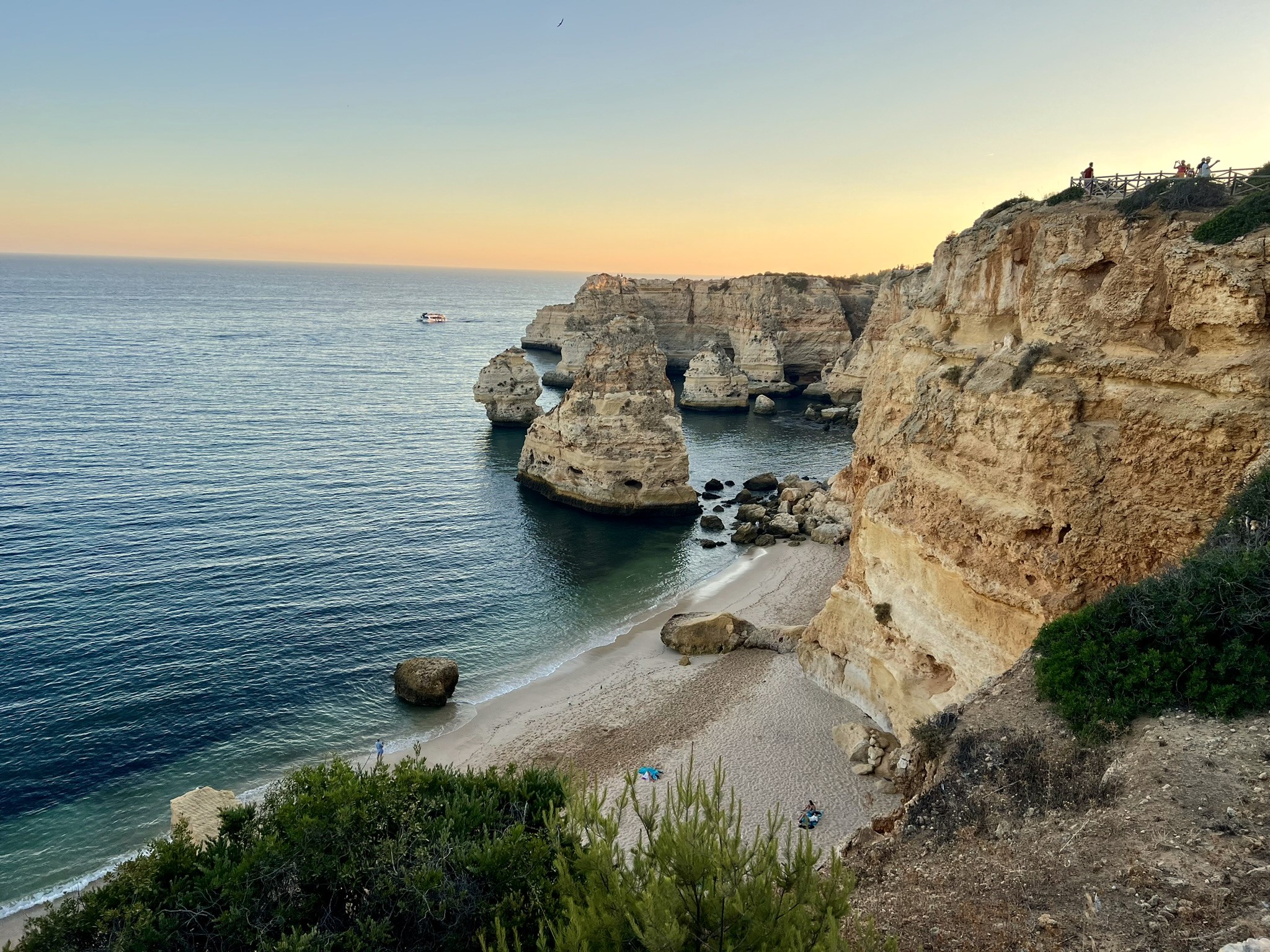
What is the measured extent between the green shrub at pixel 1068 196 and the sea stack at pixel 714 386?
5957 cm

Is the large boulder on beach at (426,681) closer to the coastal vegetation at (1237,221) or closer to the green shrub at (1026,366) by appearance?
the green shrub at (1026,366)

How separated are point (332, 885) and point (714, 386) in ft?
242

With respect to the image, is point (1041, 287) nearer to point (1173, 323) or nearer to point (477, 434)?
point (1173, 323)

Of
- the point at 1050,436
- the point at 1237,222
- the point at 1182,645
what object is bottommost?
the point at 1182,645

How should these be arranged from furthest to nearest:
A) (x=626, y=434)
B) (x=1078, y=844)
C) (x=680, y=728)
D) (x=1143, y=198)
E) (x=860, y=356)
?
(x=860, y=356), (x=626, y=434), (x=680, y=728), (x=1143, y=198), (x=1078, y=844)

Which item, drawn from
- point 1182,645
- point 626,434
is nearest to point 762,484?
point 626,434

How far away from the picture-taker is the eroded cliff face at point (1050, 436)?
557 inches

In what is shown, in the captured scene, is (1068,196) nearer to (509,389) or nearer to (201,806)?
(201,806)

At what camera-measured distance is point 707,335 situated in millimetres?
100688

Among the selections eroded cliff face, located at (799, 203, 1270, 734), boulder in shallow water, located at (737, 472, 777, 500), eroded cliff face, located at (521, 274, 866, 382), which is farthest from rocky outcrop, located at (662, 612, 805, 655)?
eroded cliff face, located at (521, 274, 866, 382)

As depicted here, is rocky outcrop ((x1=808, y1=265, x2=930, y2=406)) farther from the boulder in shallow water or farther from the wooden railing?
the wooden railing

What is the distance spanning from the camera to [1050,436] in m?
15.7

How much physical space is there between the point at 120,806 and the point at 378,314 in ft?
588

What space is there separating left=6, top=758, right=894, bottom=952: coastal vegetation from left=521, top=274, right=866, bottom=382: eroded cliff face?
78206 millimetres
